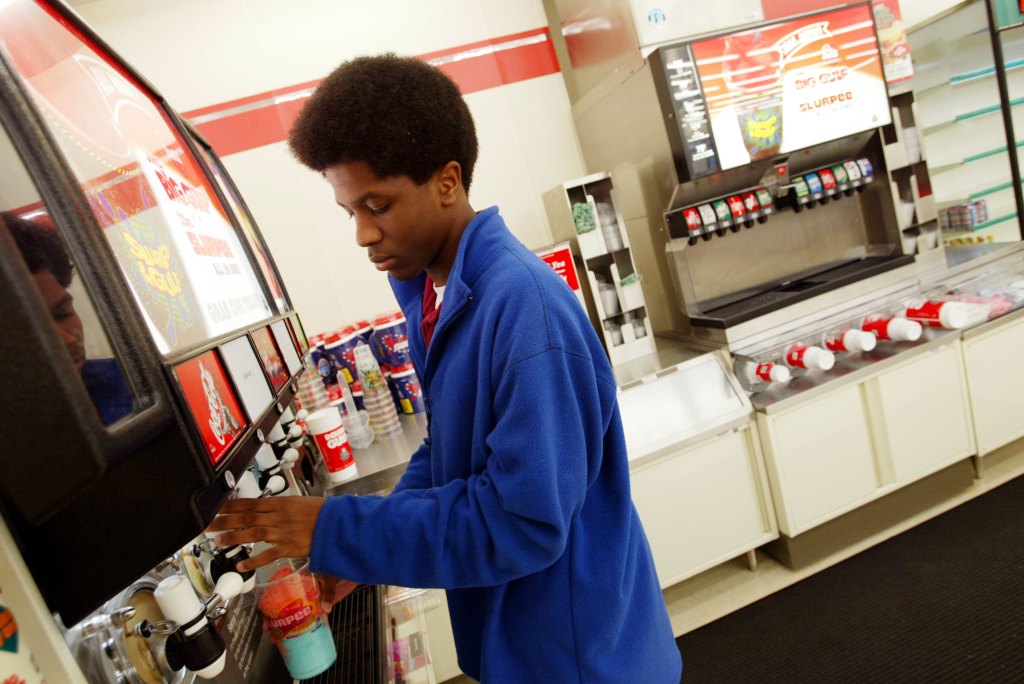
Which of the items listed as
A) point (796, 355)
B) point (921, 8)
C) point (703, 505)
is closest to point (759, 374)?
point (796, 355)

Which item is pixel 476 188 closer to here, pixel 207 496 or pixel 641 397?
pixel 641 397

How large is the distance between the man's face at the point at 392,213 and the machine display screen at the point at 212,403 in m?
0.30

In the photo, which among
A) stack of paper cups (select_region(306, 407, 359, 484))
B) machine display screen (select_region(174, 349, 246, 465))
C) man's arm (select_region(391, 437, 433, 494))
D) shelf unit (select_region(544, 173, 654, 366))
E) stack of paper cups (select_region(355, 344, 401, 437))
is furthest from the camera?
shelf unit (select_region(544, 173, 654, 366))

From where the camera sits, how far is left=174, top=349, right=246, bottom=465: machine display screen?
1.82ft

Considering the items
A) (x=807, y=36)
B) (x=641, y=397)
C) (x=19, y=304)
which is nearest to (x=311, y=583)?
(x=19, y=304)

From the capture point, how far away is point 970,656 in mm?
1865

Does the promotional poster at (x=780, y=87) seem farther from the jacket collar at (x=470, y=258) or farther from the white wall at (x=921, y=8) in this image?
the jacket collar at (x=470, y=258)

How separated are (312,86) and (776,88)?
2.04m

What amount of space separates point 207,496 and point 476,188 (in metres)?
2.64

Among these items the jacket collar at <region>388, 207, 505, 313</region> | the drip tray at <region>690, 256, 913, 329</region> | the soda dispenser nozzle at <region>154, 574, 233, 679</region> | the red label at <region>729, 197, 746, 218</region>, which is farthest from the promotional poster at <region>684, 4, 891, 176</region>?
the soda dispenser nozzle at <region>154, 574, 233, 679</region>

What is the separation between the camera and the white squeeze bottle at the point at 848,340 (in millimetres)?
2401

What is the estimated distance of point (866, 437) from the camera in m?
2.48

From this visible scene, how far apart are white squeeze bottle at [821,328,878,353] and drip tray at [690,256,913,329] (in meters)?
0.19

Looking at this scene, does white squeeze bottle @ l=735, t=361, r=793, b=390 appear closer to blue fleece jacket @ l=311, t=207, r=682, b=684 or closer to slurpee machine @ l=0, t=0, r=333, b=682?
blue fleece jacket @ l=311, t=207, r=682, b=684
